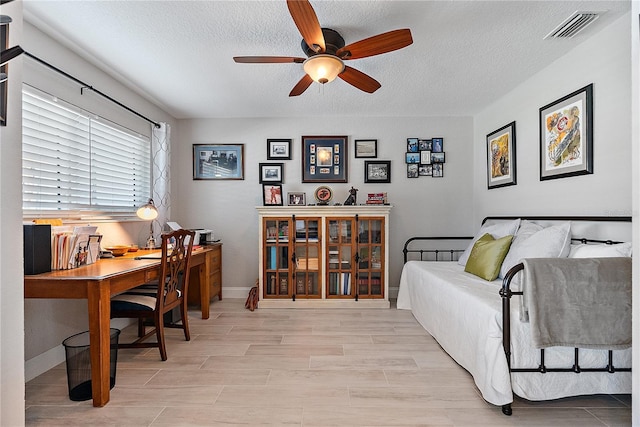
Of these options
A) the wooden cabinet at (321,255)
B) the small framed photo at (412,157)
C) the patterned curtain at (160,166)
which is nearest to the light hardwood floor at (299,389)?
the wooden cabinet at (321,255)

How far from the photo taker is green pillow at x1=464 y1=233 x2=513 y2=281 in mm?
2730

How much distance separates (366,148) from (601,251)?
2.75m

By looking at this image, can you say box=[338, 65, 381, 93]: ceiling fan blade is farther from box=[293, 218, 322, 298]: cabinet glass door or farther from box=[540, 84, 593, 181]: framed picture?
box=[293, 218, 322, 298]: cabinet glass door

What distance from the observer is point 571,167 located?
257 cm

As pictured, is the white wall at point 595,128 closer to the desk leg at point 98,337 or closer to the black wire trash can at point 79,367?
the desk leg at point 98,337

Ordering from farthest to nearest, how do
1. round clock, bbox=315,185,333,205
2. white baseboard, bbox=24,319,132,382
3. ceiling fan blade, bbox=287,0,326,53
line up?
round clock, bbox=315,185,333,205, white baseboard, bbox=24,319,132,382, ceiling fan blade, bbox=287,0,326,53

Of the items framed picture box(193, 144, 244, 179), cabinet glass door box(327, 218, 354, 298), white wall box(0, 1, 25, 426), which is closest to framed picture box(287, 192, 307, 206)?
cabinet glass door box(327, 218, 354, 298)

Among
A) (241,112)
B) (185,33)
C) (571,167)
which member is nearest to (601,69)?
(571,167)

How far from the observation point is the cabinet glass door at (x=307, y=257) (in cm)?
393

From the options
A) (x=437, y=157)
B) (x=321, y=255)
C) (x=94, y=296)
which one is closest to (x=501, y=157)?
(x=437, y=157)

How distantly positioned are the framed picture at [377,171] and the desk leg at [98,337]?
125 inches

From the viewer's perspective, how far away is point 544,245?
2428mm

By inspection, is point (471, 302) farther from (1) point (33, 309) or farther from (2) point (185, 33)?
(1) point (33, 309)

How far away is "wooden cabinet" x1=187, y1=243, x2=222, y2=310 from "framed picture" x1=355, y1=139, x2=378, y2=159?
214 centimetres
